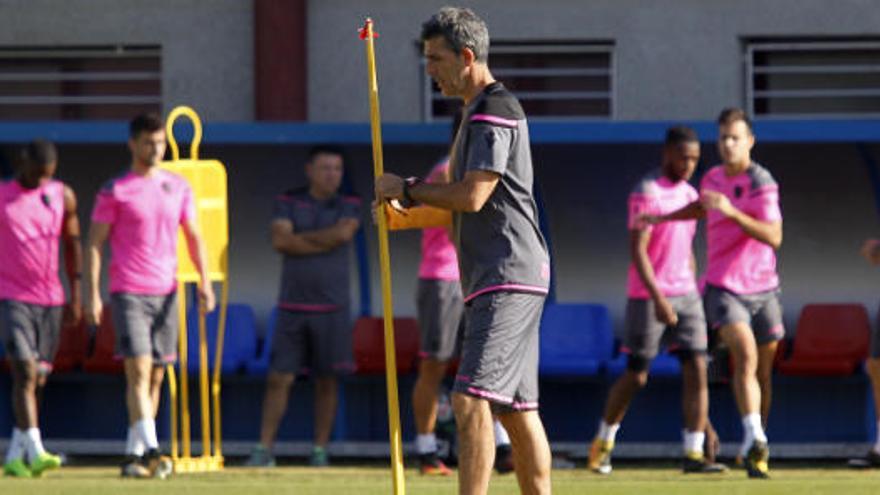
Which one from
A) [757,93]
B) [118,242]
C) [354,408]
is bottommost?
[354,408]

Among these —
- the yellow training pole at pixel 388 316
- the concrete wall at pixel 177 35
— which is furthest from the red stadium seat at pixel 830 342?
the yellow training pole at pixel 388 316

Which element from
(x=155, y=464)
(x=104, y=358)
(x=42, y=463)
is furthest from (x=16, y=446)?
(x=104, y=358)

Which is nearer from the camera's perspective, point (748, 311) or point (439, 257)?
point (748, 311)

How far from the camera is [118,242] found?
14336 millimetres

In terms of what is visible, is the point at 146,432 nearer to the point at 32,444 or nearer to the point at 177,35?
the point at 32,444

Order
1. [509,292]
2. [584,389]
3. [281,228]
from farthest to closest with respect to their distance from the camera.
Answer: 1. [584,389]
2. [281,228]
3. [509,292]

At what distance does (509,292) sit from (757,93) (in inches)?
488

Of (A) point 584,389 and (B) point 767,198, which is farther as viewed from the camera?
(A) point 584,389

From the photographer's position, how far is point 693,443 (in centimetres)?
1432

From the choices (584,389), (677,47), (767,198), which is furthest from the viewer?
(677,47)

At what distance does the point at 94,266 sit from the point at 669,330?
3.55 m

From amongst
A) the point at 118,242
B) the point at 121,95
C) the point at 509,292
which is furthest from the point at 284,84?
the point at 509,292

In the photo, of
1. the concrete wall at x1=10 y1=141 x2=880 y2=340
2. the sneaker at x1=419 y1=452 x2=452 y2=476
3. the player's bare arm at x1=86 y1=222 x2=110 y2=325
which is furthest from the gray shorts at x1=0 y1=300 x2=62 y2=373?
the concrete wall at x1=10 y1=141 x2=880 y2=340

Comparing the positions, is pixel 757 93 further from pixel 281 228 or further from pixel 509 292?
pixel 509 292
